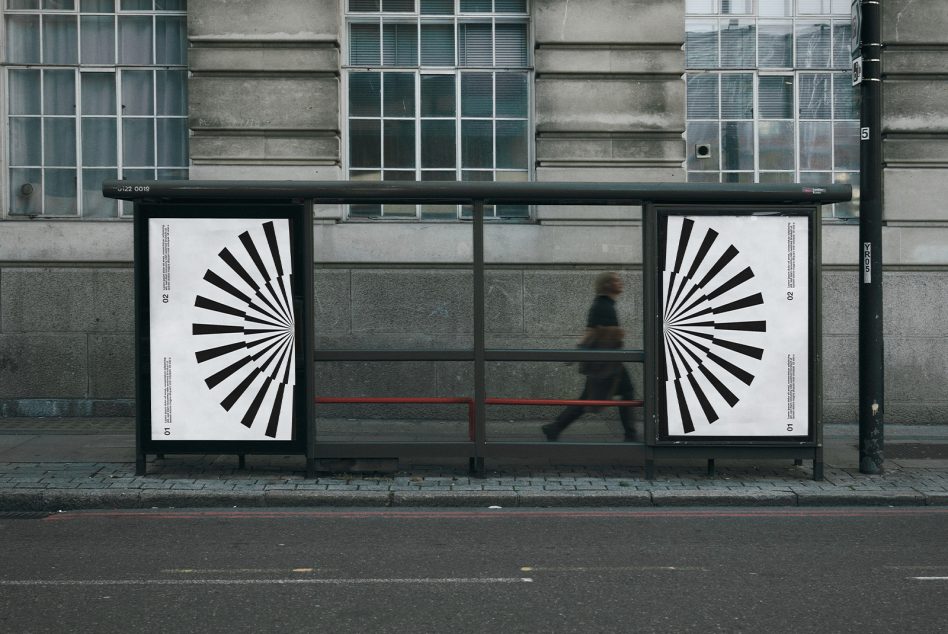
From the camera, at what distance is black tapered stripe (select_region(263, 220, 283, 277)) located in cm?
895

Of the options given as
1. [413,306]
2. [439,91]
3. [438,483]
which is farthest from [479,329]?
[439,91]

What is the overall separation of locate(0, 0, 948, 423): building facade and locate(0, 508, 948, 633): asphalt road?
4477 mm

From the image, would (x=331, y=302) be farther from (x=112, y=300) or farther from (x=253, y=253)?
(x=112, y=300)

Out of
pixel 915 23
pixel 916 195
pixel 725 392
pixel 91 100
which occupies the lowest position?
pixel 725 392

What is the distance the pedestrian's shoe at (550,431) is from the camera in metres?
9.19

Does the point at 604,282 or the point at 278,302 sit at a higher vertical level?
the point at 604,282

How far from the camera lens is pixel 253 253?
353 inches

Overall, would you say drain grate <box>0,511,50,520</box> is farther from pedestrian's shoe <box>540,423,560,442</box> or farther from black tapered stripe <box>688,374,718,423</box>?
black tapered stripe <box>688,374,718,423</box>

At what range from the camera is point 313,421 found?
905 cm

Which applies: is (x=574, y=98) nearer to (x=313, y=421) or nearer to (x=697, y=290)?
(x=697, y=290)

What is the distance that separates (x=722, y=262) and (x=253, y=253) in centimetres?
420

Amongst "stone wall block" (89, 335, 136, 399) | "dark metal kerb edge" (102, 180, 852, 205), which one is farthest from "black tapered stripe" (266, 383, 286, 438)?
"stone wall block" (89, 335, 136, 399)

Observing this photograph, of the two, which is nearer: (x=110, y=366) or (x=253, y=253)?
(x=253, y=253)

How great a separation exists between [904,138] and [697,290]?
529 cm
